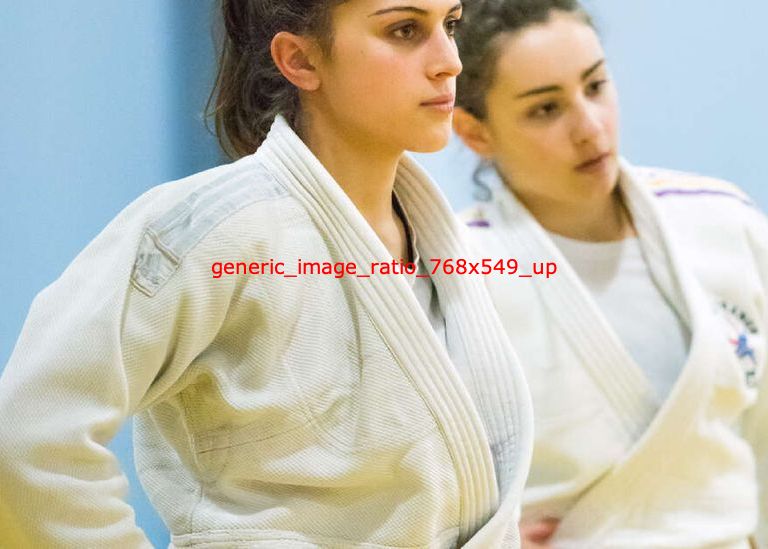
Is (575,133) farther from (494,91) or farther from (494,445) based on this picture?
(494,445)

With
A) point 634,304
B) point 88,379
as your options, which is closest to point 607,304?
point 634,304

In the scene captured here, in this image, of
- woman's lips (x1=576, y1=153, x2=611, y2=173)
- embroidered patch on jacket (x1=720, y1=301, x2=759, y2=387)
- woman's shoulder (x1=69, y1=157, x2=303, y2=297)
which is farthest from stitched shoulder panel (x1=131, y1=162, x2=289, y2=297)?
embroidered patch on jacket (x1=720, y1=301, x2=759, y2=387)

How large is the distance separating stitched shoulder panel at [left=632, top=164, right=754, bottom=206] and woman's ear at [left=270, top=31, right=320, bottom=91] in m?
0.54

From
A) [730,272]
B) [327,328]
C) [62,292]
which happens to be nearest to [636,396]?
[730,272]

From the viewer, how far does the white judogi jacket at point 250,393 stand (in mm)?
818

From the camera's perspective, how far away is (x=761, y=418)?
1.36 metres

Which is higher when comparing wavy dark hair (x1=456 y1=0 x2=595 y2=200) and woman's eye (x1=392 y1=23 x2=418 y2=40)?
wavy dark hair (x1=456 y1=0 x2=595 y2=200)

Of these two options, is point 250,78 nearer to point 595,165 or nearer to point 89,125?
point 89,125

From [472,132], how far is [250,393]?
594mm

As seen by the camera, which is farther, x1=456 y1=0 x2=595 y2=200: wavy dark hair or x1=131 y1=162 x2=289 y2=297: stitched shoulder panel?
x1=456 y1=0 x2=595 y2=200: wavy dark hair

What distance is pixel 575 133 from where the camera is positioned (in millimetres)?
1292

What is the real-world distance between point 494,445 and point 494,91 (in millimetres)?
509

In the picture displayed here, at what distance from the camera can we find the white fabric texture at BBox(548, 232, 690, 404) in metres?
1.29

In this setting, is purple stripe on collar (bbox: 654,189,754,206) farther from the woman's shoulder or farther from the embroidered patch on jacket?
the woman's shoulder
